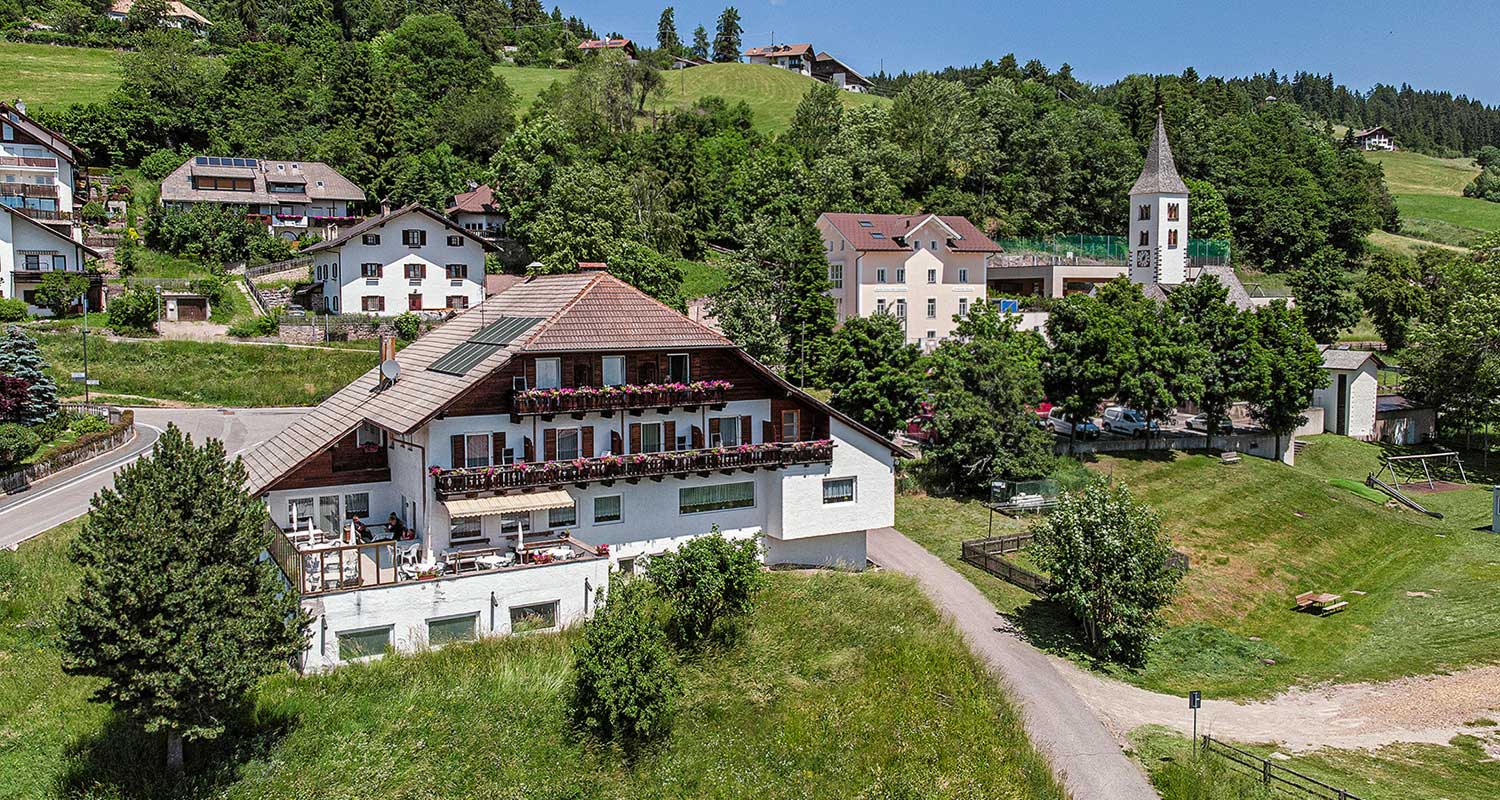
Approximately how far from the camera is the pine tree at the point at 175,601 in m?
21.5

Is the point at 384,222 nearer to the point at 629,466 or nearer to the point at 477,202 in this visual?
the point at 477,202

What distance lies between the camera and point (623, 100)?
386ft

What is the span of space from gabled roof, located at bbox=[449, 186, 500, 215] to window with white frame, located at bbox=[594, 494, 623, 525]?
203ft

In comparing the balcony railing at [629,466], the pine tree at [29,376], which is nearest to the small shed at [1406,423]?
the balcony railing at [629,466]

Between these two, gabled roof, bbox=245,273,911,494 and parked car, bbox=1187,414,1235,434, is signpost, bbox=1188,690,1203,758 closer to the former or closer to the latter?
gabled roof, bbox=245,273,911,494

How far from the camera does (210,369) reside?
214ft

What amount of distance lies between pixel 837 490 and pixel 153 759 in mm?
23846

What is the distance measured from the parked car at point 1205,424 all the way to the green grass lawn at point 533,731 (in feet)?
136

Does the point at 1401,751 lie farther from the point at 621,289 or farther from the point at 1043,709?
the point at 621,289

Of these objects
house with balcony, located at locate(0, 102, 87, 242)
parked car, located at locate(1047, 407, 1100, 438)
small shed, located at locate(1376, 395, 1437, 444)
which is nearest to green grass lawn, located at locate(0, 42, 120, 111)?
house with balcony, located at locate(0, 102, 87, 242)

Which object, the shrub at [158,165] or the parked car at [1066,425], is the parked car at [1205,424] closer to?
the parked car at [1066,425]

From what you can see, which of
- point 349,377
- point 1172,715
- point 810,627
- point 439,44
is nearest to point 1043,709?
point 1172,715

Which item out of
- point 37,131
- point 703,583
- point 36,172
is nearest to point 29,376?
point 703,583

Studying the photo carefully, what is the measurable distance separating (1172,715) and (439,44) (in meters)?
132
